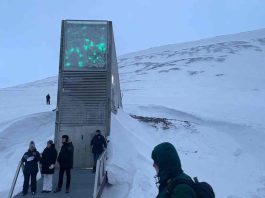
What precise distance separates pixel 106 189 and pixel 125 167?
4.83ft

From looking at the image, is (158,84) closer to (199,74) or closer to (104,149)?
(199,74)

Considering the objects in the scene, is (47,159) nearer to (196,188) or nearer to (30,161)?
(30,161)

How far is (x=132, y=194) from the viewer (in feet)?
42.4

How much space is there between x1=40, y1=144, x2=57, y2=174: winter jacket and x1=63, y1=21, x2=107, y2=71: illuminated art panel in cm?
545

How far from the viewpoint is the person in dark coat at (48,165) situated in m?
11.9

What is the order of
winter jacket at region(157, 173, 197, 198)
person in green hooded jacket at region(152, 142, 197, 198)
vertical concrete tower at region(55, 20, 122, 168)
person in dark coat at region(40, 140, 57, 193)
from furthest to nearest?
vertical concrete tower at region(55, 20, 122, 168) → person in dark coat at region(40, 140, 57, 193) → person in green hooded jacket at region(152, 142, 197, 198) → winter jacket at region(157, 173, 197, 198)

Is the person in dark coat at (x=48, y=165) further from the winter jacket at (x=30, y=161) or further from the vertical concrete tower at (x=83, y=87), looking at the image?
the vertical concrete tower at (x=83, y=87)

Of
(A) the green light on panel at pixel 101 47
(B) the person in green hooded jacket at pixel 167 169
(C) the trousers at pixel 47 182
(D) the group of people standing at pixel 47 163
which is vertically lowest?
(C) the trousers at pixel 47 182

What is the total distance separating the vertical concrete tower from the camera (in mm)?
16375

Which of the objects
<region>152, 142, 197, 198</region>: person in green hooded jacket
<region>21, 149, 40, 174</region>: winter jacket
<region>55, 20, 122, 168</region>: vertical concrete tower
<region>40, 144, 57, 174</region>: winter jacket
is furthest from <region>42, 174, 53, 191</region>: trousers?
<region>152, 142, 197, 198</region>: person in green hooded jacket

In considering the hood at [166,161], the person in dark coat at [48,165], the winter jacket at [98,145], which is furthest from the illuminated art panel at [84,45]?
the hood at [166,161]

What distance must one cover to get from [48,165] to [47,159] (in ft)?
0.54

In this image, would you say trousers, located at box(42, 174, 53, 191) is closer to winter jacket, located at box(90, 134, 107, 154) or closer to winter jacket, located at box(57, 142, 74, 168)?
winter jacket, located at box(57, 142, 74, 168)

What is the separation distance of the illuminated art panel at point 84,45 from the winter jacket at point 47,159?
545 centimetres
